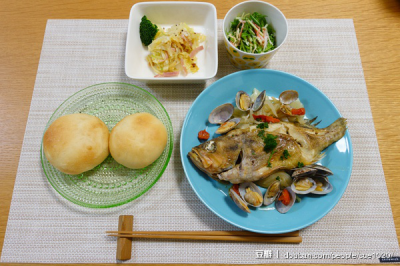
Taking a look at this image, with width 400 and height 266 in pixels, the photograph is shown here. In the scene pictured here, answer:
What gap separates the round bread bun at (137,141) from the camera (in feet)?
5.39

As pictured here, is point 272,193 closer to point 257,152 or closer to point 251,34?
point 257,152

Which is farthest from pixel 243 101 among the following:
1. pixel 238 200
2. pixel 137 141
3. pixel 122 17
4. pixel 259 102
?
pixel 122 17

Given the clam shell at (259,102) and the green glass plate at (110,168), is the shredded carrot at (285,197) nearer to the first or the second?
the clam shell at (259,102)

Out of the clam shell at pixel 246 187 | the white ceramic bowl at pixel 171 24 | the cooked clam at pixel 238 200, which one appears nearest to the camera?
the cooked clam at pixel 238 200

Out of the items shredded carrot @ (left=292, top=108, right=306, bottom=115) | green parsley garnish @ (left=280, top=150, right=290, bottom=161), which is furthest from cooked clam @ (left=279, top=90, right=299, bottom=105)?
green parsley garnish @ (left=280, top=150, right=290, bottom=161)

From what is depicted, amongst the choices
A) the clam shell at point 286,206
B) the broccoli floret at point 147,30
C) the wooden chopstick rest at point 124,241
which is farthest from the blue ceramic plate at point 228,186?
the broccoli floret at point 147,30

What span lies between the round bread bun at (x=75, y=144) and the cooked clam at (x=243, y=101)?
Result: 1030mm

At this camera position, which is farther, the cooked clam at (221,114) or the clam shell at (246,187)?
the cooked clam at (221,114)

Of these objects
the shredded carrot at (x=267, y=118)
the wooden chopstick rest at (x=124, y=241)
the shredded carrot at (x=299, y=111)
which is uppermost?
the shredded carrot at (x=299, y=111)

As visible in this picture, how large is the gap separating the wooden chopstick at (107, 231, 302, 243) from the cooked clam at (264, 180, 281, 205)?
0.84 feet

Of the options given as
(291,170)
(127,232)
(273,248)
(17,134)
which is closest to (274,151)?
(291,170)

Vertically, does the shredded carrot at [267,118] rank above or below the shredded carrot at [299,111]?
below

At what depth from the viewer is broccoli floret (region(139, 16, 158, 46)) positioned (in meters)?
2.04

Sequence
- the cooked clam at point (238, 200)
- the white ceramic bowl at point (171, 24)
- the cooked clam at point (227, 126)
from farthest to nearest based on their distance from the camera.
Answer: the white ceramic bowl at point (171, 24) < the cooked clam at point (227, 126) < the cooked clam at point (238, 200)
